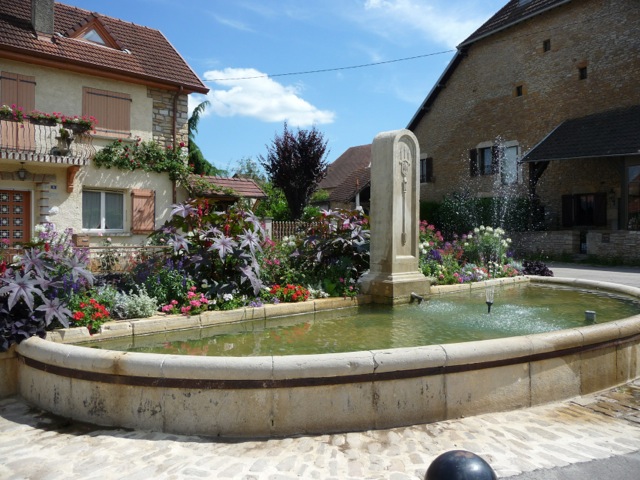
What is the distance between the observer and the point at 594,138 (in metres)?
18.6

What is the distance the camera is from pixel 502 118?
2370 cm

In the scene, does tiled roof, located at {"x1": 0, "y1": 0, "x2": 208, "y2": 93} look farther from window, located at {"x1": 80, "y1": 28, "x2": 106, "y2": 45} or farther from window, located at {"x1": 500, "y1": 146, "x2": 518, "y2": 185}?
window, located at {"x1": 500, "y1": 146, "x2": 518, "y2": 185}

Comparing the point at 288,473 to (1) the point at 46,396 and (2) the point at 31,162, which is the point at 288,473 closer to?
(1) the point at 46,396

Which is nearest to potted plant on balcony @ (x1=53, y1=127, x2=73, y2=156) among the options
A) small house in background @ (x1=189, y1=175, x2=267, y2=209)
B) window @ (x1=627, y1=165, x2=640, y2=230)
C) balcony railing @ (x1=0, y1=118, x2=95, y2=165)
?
balcony railing @ (x1=0, y1=118, x2=95, y2=165)

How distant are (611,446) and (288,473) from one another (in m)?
2.10

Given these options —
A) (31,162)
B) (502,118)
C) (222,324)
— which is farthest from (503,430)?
(502,118)

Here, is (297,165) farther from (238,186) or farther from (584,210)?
(584,210)

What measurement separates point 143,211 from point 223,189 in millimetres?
2709

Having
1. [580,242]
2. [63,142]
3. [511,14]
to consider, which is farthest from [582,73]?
[63,142]

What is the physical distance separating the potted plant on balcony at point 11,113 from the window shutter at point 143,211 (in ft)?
11.3

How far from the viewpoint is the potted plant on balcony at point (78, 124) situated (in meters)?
13.5

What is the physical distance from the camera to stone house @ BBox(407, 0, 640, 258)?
730 inches

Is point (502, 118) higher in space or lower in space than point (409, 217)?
higher

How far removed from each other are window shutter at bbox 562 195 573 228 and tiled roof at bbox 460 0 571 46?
312 inches
